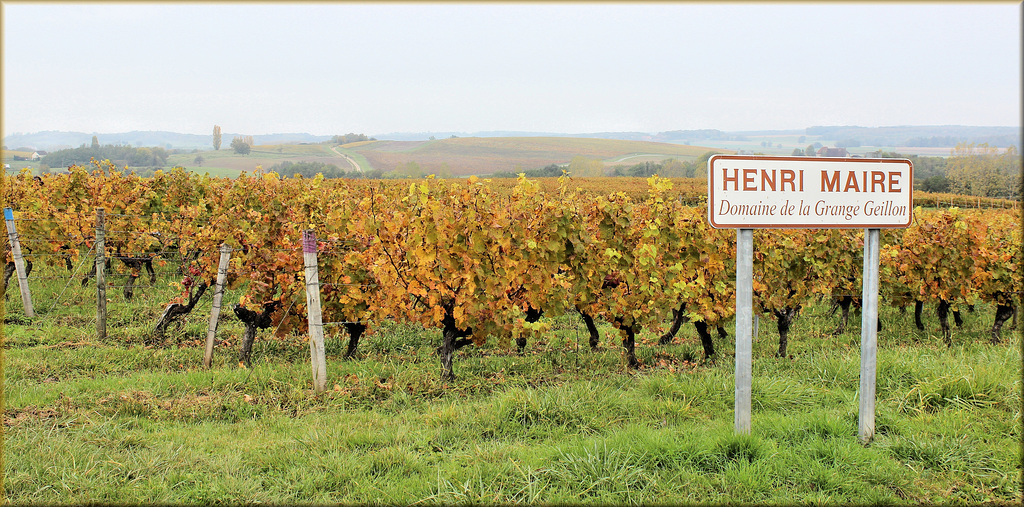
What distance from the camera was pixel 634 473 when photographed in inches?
131

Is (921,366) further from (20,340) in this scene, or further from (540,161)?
(540,161)

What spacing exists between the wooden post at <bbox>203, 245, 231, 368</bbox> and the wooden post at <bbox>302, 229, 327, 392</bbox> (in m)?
1.35

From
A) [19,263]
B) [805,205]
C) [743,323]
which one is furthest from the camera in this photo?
[19,263]

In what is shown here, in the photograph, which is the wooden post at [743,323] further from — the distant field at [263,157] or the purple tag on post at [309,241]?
the distant field at [263,157]

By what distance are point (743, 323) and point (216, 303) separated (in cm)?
539

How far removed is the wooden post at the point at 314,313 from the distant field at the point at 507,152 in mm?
62372

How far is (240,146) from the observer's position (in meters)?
76.8

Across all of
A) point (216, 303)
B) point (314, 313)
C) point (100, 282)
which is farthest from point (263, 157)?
point (314, 313)

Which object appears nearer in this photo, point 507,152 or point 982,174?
point 982,174

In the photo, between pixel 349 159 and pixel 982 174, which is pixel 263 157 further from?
pixel 982 174

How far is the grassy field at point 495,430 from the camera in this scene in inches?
130

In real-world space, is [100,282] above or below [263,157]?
below

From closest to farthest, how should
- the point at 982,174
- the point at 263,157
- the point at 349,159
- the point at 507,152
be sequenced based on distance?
the point at 982,174 < the point at 349,159 < the point at 263,157 < the point at 507,152

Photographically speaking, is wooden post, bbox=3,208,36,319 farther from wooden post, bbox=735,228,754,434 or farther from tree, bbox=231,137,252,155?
tree, bbox=231,137,252,155
